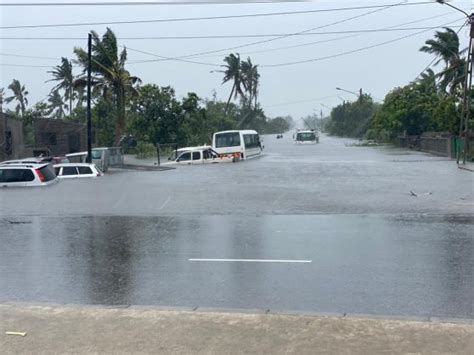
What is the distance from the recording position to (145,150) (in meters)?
50.2

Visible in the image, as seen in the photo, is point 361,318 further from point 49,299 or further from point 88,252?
point 88,252

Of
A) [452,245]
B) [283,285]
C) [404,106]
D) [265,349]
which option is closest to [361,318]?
[265,349]

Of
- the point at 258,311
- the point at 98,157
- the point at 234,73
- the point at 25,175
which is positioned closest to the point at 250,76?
the point at 234,73

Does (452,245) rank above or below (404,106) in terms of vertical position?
below

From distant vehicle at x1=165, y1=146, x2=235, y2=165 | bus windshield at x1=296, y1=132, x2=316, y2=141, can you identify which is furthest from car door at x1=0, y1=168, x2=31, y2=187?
bus windshield at x1=296, y1=132, x2=316, y2=141

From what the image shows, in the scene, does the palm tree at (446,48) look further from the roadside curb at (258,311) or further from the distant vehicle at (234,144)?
the roadside curb at (258,311)

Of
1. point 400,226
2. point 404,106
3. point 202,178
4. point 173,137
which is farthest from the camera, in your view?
point 404,106

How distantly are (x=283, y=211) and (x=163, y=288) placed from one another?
7.87 m

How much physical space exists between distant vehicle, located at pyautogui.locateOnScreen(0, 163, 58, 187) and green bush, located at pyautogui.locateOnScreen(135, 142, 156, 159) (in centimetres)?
2919

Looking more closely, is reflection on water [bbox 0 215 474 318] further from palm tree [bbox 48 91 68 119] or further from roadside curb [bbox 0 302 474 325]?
palm tree [bbox 48 91 68 119]

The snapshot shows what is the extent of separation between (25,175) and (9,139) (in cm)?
1830

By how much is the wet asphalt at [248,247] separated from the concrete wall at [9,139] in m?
17.5

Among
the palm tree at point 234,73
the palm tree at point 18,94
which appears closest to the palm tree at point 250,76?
the palm tree at point 234,73

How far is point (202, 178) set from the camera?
24.6 m
